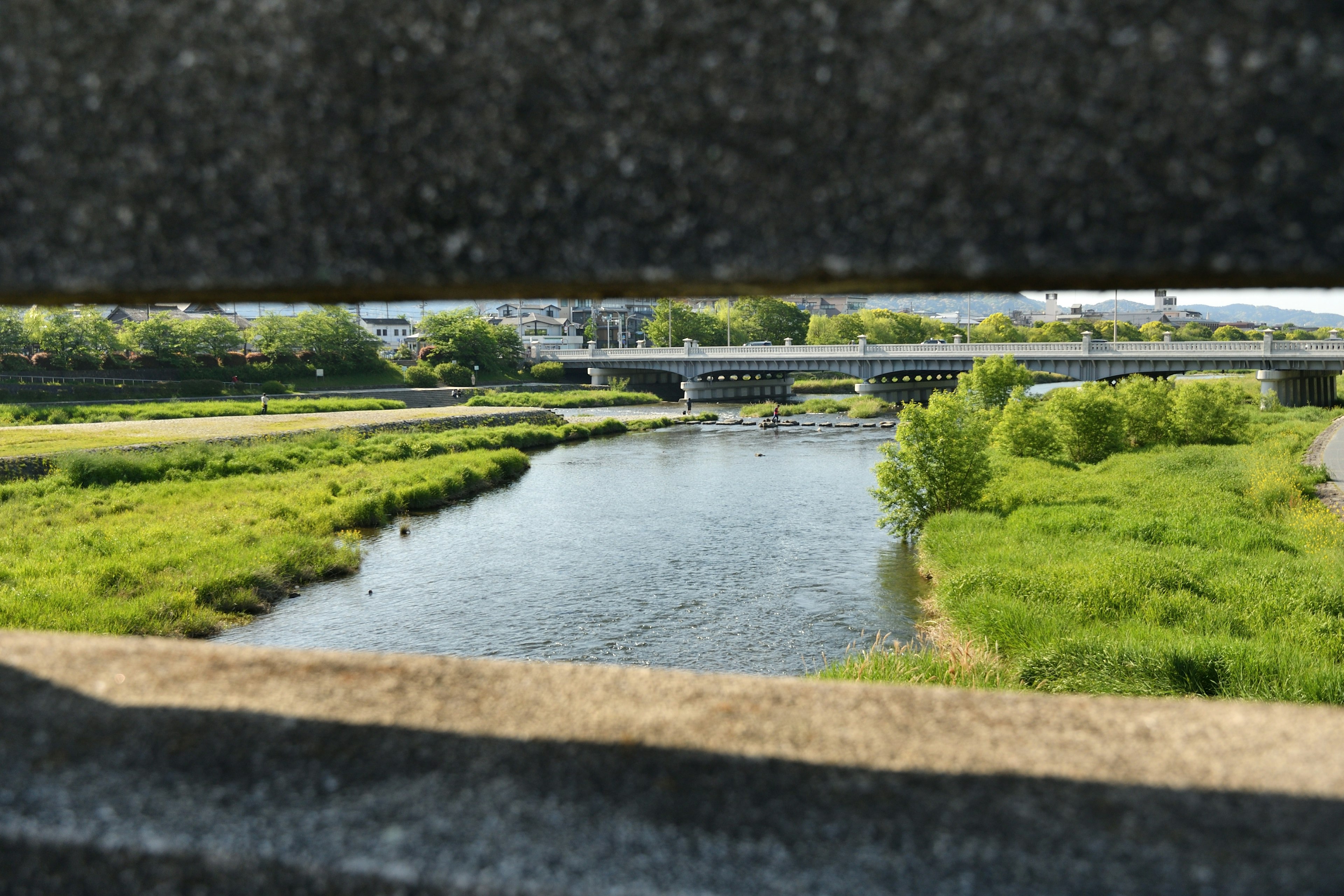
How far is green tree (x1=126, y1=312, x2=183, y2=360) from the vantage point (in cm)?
6831

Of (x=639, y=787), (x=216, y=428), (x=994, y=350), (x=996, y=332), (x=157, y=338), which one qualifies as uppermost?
(x=996, y=332)

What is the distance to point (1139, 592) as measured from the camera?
1515cm

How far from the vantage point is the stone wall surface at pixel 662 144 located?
1268 mm

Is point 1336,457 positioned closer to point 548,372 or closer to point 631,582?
point 631,582

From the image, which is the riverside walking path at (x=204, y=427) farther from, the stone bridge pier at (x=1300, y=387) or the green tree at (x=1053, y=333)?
the green tree at (x=1053, y=333)

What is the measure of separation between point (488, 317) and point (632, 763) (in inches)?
5949

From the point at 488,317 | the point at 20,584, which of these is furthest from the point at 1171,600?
the point at 488,317

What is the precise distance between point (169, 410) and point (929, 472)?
136 ft

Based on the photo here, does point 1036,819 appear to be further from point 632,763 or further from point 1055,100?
point 1055,100

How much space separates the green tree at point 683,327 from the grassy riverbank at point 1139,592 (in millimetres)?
94639

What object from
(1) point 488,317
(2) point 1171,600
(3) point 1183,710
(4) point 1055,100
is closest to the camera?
(4) point 1055,100

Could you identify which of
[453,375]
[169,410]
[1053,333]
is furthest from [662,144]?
[1053,333]

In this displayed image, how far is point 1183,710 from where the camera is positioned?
2062 mm

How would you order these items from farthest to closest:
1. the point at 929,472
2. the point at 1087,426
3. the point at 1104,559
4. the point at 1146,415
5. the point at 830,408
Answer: the point at 830,408
the point at 1146,415
the point at 1087,426
the point at 929,472
the point at 1104,559
